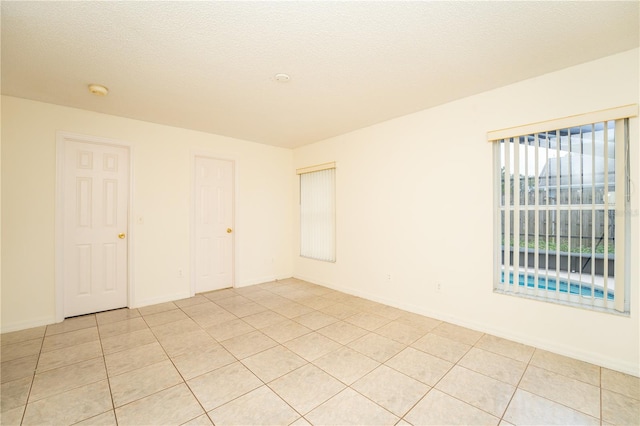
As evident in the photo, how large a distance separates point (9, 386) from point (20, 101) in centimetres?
288

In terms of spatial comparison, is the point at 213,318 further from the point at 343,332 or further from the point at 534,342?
the point at 534,342

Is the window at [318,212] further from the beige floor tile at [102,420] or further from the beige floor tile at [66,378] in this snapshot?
the beige floor tile at [102,420]

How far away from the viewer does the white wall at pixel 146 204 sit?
2971mm

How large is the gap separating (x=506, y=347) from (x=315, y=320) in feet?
6.37

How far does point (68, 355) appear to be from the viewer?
2.45 metres

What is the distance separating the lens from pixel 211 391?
1962mm

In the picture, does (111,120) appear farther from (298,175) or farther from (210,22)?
(298,175)

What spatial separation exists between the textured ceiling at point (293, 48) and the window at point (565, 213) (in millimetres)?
654

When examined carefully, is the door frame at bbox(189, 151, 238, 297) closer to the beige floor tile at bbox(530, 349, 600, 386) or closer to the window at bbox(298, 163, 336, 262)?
the window at bbox(298, 163, 336, 262)

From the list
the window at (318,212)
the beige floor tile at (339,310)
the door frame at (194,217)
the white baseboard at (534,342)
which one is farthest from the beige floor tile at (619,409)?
the door frame at (194,217)

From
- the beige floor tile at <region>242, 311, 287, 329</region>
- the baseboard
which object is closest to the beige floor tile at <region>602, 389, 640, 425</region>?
the beige floor tile at <region>242, 311, 287, 329</region>

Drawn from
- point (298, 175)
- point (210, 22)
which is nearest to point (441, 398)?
point (210, 22)

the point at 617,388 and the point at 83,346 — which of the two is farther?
the point at 83,346

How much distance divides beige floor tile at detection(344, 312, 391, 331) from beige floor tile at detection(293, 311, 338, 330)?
216 millimetres
